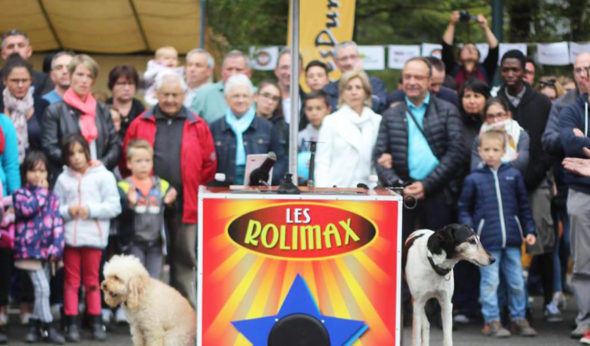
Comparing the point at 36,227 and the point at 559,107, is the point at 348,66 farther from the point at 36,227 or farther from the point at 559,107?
the point at 36,227

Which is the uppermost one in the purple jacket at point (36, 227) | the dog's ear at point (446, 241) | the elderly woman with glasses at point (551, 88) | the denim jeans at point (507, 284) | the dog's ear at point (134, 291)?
the elderly woman with glasses at point (551, 88)

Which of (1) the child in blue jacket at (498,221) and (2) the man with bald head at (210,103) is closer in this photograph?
(1) the child in blue jacket at (498,221)

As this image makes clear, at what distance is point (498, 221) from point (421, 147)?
908 millimetres

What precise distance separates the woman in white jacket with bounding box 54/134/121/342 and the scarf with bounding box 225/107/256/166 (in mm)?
1091

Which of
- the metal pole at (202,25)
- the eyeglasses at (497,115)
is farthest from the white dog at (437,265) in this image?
the metal pole at (202,25)

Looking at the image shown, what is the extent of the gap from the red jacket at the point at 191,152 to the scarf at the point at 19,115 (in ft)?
3.15

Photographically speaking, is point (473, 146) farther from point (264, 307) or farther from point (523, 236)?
point (264, 307)

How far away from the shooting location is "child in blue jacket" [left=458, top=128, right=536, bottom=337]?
9.92 m

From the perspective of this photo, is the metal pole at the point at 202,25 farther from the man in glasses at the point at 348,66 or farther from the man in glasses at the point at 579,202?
the man in glasses at the point at 579,202

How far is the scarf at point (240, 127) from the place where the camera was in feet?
32.8

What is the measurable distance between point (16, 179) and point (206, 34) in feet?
22.7

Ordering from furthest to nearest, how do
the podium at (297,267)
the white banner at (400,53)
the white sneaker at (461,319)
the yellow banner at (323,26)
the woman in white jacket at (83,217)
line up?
the white banner at (400,53)
the yellow banner at (323,26)
the white sneaker at (461,319)
the woman in white jacket at (83,217)
the podium at (297,267)

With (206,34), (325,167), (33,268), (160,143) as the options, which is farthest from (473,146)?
(206,34)

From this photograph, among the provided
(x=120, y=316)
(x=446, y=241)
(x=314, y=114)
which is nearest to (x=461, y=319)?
(x=314, y=114)
